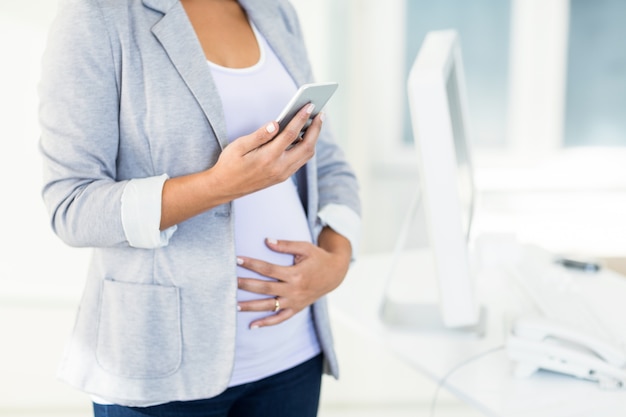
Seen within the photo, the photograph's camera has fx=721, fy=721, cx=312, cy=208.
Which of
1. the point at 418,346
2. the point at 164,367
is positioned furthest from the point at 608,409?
the point at 164,367

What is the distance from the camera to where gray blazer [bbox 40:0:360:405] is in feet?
2.86

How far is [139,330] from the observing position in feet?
3.01

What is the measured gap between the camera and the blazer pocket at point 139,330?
915 millimetres

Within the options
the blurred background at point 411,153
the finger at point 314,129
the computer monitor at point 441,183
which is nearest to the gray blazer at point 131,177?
the finger at point 314,129

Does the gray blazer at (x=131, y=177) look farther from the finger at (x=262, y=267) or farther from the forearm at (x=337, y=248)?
the forearm at (x=337, y=248)

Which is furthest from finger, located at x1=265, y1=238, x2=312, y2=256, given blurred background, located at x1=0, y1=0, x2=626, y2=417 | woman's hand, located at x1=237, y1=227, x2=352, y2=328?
blurred background, located at x1=0, y1=0, x2=626, y2=417

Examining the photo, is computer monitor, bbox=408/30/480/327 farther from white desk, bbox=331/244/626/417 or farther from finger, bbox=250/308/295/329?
finger, bbox=250/308/295/329

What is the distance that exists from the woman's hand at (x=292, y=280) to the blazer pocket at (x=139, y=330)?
0.34ft

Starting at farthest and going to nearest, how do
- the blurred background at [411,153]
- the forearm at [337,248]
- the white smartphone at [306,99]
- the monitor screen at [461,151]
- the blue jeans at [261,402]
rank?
the blurred background at [411,153] → the monitor screen at [461,151] → the forearm at [337,248] → the blue jeans at [261,402] → the white smartphone at [306,99]

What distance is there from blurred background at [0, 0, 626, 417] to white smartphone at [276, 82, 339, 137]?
1.96 metres

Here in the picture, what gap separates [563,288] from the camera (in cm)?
149

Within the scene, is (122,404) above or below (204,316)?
below

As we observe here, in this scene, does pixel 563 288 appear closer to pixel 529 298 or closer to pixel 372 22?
pixel 529 298

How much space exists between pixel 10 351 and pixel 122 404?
1.89 metres
